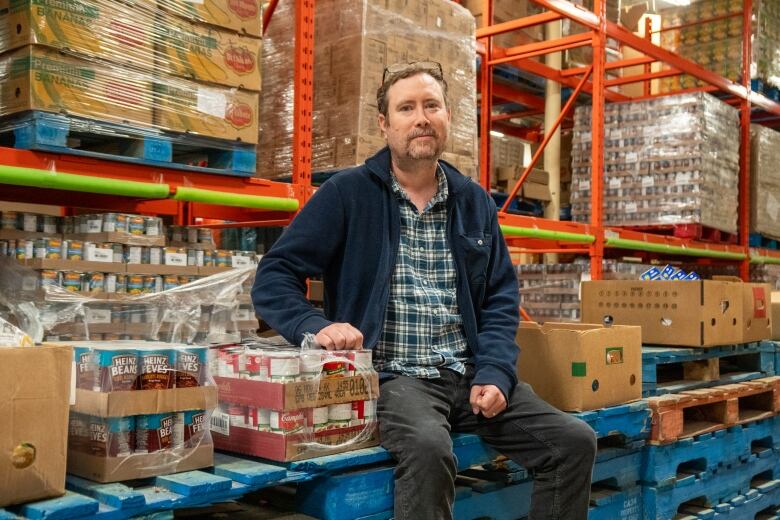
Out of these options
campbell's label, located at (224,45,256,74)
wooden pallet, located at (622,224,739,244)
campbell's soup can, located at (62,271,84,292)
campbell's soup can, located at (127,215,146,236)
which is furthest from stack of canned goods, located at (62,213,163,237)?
wooden pallet, located at (622,224,739,244)

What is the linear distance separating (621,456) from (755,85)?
6.67m

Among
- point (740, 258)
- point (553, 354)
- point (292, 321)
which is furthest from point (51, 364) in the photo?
point (740, 258)

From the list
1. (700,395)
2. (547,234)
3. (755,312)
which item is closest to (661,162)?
(547,234)

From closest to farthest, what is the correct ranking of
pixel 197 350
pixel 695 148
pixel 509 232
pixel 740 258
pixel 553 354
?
1. pixel 197 350
2. pixel 553 354
3. pixel 509 232
4. pixel 695 148
5. pixel 740 258

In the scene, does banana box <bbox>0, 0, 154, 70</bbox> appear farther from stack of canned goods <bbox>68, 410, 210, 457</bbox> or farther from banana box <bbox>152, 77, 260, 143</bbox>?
stack of canned goods <bbox>68, 410, 210, 457</bbox>

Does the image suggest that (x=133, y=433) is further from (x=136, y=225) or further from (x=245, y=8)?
(x=245, y=8)

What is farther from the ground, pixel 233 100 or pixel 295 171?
pixel 233 100

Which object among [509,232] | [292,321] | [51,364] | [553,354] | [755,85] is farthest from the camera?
[755,85]

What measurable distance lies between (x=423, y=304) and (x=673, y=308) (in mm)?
2512

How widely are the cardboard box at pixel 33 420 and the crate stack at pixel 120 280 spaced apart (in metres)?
1.41

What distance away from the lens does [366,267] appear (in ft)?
10.5

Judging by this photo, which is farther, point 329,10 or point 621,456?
point 329,10

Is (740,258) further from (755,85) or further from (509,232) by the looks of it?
(509,232)

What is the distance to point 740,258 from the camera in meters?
8.79
